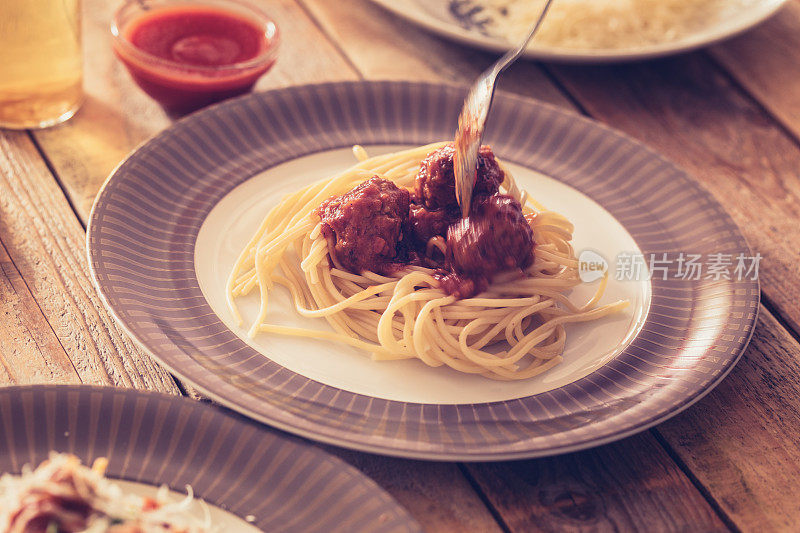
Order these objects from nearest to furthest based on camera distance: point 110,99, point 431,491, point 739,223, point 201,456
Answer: point 201,456
point 431,491
point 739,223
point 110,99

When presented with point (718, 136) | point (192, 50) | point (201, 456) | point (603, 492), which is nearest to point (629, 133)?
point (718, 136)

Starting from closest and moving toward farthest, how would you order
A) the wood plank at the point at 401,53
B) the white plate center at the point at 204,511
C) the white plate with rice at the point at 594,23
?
the white plate center at the point at 204,511, the white plate with rice at the point at 594,23, the wood plank at the point at 401,53

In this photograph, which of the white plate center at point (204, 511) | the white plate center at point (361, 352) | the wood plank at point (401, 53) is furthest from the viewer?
the wood plank at point (401, 53)

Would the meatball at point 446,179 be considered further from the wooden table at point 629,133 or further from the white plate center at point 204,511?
the white plate center at point 204,511

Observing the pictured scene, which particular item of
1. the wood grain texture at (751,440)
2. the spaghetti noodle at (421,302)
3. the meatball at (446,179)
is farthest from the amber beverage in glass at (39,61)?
the wood grain texture at (751,440)

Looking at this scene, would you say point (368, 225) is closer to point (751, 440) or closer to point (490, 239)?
point (490, 239)
